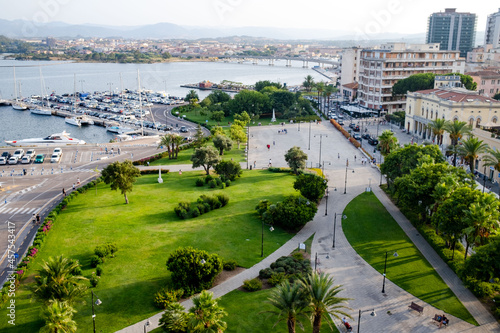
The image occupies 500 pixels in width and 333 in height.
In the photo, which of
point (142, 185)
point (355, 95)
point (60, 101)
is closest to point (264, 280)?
point (142, 185)

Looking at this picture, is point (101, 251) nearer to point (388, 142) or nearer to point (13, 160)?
point (13, 160)

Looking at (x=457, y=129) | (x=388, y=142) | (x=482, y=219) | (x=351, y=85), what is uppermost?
(x=351, y=85)

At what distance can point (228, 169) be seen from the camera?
57312 mm

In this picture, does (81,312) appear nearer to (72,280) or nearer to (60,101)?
(72,280)

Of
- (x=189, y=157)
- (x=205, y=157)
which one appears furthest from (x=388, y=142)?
(x=189, y=157)

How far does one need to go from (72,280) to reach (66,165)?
139ft

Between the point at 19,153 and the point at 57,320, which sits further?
the point at 19,153

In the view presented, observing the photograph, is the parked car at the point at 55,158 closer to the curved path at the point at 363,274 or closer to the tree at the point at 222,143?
the curved path at the point at 363,274

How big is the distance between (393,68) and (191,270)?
94.6 m

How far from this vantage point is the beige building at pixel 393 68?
110125mm

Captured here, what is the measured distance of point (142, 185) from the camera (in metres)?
55.9

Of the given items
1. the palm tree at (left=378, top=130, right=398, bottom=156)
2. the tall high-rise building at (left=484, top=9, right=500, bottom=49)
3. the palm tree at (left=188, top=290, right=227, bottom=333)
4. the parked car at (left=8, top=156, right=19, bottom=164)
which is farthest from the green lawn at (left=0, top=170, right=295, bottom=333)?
the tall high-rise building at (left=484, top=9, right=500, bottom=49)

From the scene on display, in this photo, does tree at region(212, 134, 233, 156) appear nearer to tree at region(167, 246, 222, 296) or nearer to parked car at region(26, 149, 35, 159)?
parked car at region(26, 149, 35, 159)

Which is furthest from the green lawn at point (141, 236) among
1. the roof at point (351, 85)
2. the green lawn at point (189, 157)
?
the roof at point (351, 85)
